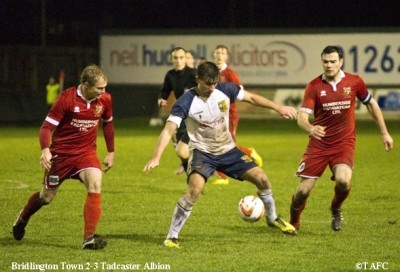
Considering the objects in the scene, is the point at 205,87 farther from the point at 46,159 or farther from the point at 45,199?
the point at 45,199

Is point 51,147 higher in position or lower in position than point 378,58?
higher

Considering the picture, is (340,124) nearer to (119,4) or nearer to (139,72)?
(139,72)

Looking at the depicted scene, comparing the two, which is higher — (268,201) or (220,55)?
(220,55)

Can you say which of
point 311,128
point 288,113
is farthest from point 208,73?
point 311,128

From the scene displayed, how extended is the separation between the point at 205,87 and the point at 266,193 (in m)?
1.42

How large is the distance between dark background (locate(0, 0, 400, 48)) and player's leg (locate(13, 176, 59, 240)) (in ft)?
114

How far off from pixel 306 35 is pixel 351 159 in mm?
26639

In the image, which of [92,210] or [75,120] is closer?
[92,210]

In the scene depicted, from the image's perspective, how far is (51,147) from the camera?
9.79 metres

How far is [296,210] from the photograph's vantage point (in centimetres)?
1054

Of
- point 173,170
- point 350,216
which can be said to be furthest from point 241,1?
point 350,216

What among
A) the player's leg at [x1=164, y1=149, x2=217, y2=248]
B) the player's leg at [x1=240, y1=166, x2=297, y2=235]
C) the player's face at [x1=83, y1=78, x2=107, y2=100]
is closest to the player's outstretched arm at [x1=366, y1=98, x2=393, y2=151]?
the player's leg at [x1=240, y1=166, x2=297, y2=235]

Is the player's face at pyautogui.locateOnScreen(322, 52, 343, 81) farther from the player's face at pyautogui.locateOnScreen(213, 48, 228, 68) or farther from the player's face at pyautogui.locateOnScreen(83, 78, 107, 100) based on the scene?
the player's face at pyautogui.locateOnScreen(213, 48, 228, 68)

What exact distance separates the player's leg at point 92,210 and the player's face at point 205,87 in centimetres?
130
